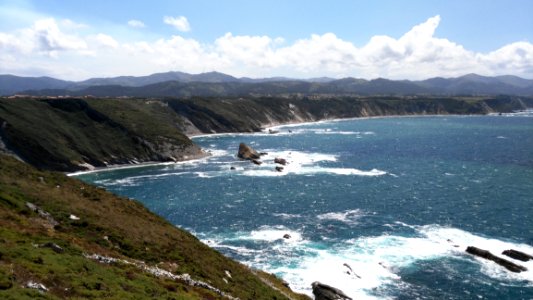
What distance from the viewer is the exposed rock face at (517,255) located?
61000 mm

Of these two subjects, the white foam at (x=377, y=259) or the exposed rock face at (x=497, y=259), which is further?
the exposed rock face at (x=497, y=259)

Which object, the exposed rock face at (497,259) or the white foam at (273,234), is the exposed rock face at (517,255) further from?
the white foam at (273,234)

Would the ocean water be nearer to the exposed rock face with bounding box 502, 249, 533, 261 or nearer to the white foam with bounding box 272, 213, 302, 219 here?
the white foam with bounding box 272, 213, 302, 219

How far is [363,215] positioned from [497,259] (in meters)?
27.5

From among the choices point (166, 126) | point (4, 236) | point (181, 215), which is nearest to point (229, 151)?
point (166, 126)

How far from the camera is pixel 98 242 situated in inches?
1604

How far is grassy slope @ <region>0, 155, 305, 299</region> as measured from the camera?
2662cm

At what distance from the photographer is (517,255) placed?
6156cm

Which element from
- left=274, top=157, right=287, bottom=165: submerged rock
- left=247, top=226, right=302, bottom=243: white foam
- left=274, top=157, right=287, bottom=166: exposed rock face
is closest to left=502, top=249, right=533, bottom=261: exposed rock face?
left=247, top=226, right=302, bottom=243: white foam

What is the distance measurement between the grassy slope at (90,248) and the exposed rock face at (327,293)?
133 inches

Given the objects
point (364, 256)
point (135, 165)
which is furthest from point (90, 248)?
point (135, 165)

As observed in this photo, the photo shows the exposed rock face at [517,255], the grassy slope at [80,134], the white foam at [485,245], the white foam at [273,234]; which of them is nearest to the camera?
the white foam at [485,245]

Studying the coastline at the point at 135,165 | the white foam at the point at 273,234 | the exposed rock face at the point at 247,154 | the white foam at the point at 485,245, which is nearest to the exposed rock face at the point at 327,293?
the white foam at the point at 273,234

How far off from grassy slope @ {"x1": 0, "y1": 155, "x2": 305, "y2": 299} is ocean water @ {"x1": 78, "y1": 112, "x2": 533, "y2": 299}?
46.9ft
